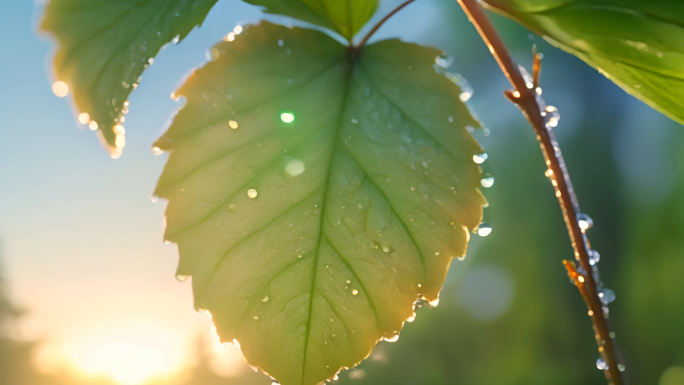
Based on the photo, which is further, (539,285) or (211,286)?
(539,285)

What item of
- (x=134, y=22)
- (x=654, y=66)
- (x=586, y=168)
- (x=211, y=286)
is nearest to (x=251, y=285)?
(x=211, y=286)

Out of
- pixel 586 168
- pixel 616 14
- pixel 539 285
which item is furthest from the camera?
pixel 586 168

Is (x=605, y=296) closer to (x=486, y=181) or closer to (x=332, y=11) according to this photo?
(x=486, y=181)

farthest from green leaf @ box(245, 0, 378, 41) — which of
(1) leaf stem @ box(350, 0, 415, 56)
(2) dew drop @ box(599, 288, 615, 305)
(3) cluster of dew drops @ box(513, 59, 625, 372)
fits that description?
(2) dew drop @ box(599, 288, 615, 305)

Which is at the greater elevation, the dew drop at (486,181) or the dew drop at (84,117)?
the dew drop at (84,117)

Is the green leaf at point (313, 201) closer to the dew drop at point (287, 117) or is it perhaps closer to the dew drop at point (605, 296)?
the dew drop at point (287, 117)

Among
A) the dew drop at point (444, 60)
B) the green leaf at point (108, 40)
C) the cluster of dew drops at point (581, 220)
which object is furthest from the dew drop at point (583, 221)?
the green leaf at point (108, 40)

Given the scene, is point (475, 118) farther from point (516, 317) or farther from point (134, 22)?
point (516, 317)
